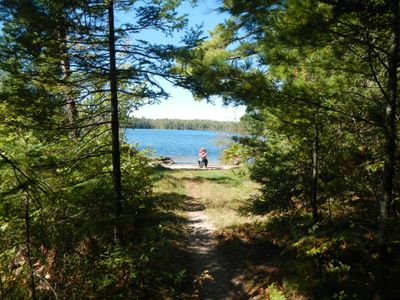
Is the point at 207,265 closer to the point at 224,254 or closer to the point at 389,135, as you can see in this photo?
the point at 224,254

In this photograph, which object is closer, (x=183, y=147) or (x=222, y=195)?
(x=222, y=195)

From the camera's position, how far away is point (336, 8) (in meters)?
3.61

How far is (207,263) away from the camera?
8422 mm

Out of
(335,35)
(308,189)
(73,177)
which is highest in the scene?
(335,35)

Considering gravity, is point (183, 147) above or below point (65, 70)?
below

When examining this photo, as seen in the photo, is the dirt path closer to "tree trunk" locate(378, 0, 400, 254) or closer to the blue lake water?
the blue lake water

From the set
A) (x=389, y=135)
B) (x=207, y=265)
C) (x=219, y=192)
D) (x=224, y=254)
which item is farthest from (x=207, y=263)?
(x=219, y=192)

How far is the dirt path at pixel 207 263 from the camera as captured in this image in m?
6.92

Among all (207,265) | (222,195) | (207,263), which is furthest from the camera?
(222,195)

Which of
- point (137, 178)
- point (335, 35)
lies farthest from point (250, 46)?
point (137, 178)

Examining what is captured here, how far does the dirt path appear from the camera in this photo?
22.7 feet

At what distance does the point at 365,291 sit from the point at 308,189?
3.47 metres

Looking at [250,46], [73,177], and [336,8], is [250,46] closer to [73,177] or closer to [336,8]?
[336,8]

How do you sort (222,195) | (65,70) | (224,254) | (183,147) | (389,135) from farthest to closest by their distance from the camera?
(183,147)
(222,195)
(224,254)
(65,70)
(389,135)
